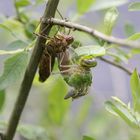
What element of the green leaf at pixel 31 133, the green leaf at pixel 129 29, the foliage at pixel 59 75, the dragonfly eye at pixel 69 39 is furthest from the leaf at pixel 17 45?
the green leaf at pixel 129 29

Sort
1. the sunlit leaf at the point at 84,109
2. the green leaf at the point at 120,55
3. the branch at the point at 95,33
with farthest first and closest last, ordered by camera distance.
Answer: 1. the sunlit leaf at the point at 84,109
2. the green leaf at the point at 120,55
3. the branch at the point at 95,33

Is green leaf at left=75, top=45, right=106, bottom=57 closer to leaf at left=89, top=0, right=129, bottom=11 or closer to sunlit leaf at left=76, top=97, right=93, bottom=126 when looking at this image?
leaf at left=89, top=0, right=129, bottom=11

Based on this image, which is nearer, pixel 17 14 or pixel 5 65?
pixel 5 65

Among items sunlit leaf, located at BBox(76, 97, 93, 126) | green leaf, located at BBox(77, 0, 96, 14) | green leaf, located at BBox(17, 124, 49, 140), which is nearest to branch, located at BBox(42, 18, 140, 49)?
green leaf, located at BBox(77, 0, 96, 14)

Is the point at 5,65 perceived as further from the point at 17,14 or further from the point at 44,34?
the point at 17,14

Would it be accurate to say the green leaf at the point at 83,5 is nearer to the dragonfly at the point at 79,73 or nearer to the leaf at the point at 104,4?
the leaf at the point at 104,4

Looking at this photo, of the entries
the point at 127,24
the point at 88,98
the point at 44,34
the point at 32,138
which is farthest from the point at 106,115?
the point at 44,34

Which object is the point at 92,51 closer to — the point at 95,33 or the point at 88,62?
the point at 88,62

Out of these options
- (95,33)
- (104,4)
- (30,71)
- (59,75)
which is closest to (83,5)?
(104,4)

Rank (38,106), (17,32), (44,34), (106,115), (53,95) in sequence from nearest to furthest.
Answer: (44,34), (17,32), (53,95), (106,115), (38,106)
